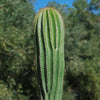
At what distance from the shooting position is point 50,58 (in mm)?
2859

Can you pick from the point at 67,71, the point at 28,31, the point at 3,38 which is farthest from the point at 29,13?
the point at 67,71

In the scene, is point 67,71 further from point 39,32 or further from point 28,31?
point 39,32

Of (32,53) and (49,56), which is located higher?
(49,56)

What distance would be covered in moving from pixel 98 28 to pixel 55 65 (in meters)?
8.63

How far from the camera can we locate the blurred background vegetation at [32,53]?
5582mm

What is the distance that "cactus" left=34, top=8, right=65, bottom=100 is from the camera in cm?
286

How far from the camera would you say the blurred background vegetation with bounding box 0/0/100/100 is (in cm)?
558

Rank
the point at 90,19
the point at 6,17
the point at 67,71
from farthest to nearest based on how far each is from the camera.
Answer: the point at 90,19 < the point at 67,71 < the point at 6,17

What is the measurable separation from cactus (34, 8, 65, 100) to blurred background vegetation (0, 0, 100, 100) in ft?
2.85

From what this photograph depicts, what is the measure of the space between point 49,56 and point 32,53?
366 centimetres

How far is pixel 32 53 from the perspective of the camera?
6.48m

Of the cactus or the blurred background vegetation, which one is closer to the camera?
the cactus

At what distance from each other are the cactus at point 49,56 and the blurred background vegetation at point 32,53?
0.87 metres

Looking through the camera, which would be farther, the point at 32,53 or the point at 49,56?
the point at 32,53
